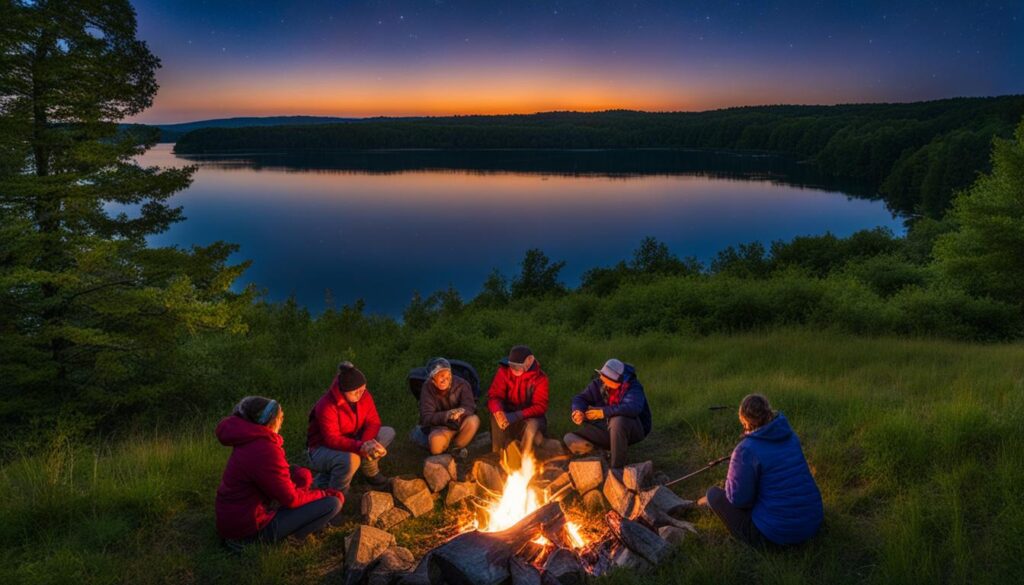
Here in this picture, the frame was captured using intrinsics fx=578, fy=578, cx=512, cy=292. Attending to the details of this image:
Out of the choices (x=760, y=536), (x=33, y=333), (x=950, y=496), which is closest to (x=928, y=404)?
(x=950, y=496)

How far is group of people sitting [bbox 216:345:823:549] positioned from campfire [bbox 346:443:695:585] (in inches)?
17.8

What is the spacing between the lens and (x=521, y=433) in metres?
7.43

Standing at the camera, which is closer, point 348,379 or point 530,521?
point 530,521

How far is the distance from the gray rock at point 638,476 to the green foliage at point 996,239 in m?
17.5

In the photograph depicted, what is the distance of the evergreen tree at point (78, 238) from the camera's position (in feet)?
26.5

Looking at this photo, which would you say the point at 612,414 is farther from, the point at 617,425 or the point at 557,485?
the point at 557,485

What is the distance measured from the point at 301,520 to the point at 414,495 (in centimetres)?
118

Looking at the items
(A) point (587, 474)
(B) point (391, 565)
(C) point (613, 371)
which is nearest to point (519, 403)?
(C) point (613, 371)

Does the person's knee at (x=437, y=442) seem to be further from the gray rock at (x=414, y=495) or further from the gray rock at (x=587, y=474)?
the gray rock at (x=587, y=474)

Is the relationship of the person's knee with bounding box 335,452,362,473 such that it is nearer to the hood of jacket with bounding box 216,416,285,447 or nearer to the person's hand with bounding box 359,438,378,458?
the person's hand with bounding box 359,438,378,458

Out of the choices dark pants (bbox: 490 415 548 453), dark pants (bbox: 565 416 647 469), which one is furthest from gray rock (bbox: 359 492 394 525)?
dark pants (bbox: 565 416 647 469)

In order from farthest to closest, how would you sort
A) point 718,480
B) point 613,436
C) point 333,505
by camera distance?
point 613,436 < point 718,480 < point 333,505

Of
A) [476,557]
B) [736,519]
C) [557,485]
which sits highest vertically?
[736,519]

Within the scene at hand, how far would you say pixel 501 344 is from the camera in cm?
1284
